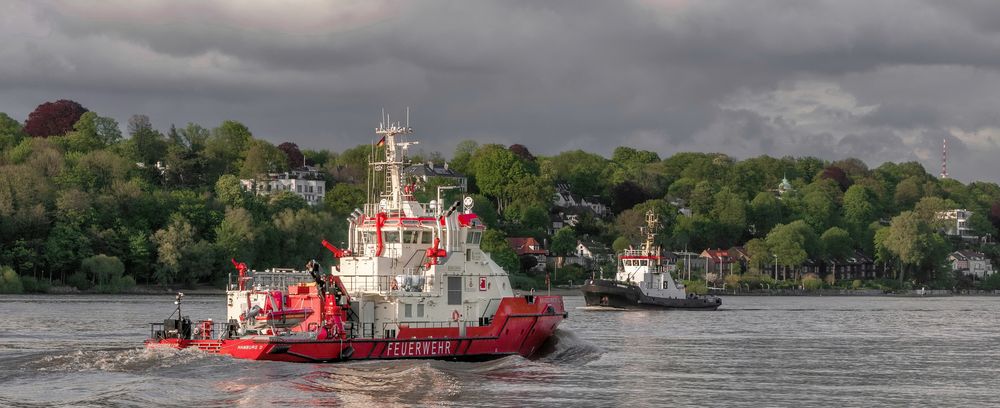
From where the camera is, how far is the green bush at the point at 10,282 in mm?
114375

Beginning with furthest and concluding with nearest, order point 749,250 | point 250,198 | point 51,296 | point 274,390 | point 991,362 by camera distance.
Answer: point 749,250
point 250,198
point 51,296
point 991,362
point 274,390

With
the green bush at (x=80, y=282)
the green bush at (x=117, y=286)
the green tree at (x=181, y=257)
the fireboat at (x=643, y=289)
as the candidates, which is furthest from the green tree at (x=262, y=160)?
the fireboat at (x=643, y=289)

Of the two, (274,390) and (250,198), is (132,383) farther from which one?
(250,198)

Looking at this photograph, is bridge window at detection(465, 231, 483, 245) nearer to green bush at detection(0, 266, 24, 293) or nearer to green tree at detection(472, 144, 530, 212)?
green bush at detection(0, 266, 24, 293)

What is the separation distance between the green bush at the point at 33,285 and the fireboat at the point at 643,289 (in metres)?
48.0

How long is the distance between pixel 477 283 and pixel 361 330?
182 inches

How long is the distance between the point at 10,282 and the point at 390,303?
78.7 metres

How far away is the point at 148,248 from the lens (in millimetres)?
125938

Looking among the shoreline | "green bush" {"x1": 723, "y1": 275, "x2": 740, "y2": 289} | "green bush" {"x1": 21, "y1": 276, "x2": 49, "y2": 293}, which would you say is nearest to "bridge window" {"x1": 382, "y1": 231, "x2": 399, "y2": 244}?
the shoreline

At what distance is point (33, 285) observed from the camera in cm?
11738

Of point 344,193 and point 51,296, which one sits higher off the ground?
point 344,193

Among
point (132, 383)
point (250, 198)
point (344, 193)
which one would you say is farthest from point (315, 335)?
point (344, 193)

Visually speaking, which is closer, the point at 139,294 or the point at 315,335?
the point at 315,335

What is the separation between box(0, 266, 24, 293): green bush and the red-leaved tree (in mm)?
67717
